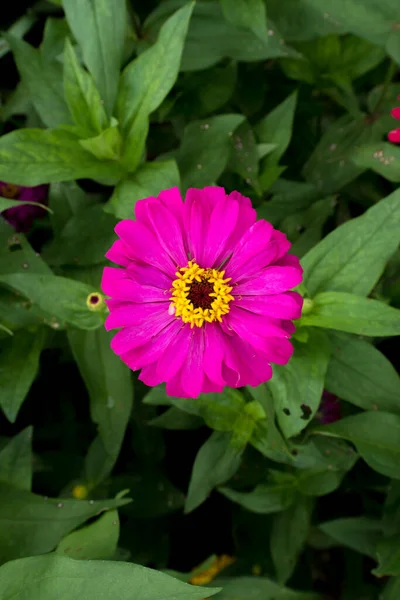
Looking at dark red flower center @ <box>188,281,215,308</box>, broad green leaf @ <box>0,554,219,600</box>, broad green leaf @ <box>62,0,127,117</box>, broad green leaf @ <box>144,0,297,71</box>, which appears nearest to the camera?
broad green leaf @ <box>0,554,219,600</box>

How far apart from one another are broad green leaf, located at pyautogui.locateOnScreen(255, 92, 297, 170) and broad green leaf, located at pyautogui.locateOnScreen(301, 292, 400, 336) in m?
0.42

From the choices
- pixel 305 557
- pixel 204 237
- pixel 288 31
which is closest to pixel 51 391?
pixel 305 557

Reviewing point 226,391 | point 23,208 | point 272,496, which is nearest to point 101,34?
point 23,208

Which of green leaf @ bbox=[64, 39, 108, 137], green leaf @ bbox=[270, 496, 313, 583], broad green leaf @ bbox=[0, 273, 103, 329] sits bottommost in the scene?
green leaf @ bbox=[270, 496, 313, 583]

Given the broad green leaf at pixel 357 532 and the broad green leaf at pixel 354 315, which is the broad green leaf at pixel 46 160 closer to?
the broad green leaf at pixel 354 315

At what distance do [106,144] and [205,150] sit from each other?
8.3 inches

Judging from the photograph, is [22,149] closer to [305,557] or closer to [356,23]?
[356,23]

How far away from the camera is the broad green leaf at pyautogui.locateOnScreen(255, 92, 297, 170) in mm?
1162

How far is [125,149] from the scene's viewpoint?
961mm

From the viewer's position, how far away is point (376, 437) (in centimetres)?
96

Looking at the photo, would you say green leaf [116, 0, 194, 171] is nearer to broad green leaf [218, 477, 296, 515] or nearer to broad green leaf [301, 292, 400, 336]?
broad green leaf [301, 292, 400, 336]

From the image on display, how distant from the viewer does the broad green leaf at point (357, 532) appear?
1.06 metres

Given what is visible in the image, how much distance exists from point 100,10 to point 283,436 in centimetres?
73

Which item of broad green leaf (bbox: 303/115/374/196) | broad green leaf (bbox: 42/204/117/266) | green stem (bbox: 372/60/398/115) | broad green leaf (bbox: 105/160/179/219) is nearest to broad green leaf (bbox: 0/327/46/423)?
broad green leaf (bbox: 42/204/117/266)
